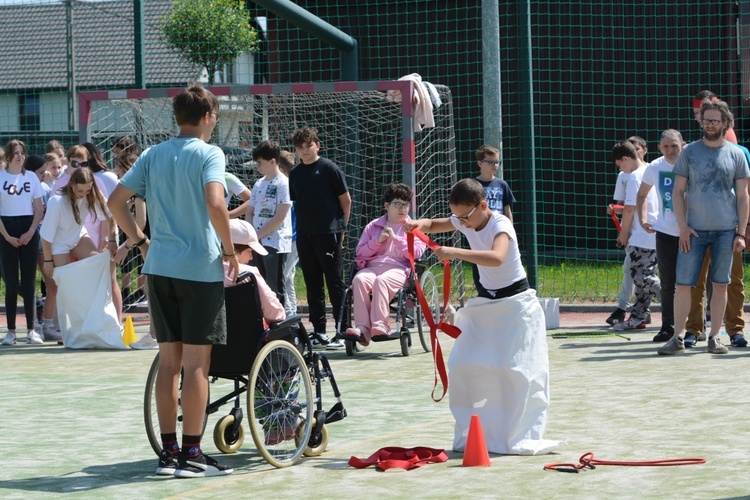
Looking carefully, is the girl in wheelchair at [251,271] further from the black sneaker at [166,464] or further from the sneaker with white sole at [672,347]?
the sneaker with white sole at [672,347]

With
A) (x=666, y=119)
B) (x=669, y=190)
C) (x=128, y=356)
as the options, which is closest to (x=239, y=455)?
(x=128, y=356)

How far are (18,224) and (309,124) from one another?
4718 mm

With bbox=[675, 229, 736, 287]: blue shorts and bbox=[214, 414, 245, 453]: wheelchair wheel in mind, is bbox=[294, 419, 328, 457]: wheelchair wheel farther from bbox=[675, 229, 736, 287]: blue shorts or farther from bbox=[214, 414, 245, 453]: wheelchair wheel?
bbox=[675, 229, 736, 287]: blue shorts

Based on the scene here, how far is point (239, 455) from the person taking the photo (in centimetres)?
673

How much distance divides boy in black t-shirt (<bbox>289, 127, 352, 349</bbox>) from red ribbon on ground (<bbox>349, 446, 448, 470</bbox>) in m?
4.89

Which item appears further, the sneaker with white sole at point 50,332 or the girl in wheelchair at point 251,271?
the sneaker with white sole at point 50,332

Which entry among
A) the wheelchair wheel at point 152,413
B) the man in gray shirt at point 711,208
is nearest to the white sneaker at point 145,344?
the man in gray shirt at point 711,208

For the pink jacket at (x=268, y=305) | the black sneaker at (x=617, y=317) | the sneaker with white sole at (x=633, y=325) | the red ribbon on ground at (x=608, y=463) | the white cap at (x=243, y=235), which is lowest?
the red ribbon on ground at (x=608, y=463)

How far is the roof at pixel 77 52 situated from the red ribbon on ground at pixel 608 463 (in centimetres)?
2471

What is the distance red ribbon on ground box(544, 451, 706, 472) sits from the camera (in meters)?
6.02

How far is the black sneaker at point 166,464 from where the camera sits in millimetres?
6145

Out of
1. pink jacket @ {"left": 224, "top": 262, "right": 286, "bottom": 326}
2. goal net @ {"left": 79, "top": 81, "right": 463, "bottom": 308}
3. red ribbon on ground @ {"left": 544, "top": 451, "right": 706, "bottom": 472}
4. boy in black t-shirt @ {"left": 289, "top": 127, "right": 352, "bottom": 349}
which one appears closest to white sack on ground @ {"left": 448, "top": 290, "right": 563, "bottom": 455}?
red ribbon on ground @ {"left": 544, "top": 451, "right": 706, "bottom": 472}

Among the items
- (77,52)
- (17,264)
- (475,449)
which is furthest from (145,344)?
(77,52)

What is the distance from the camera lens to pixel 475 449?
20.2ft
